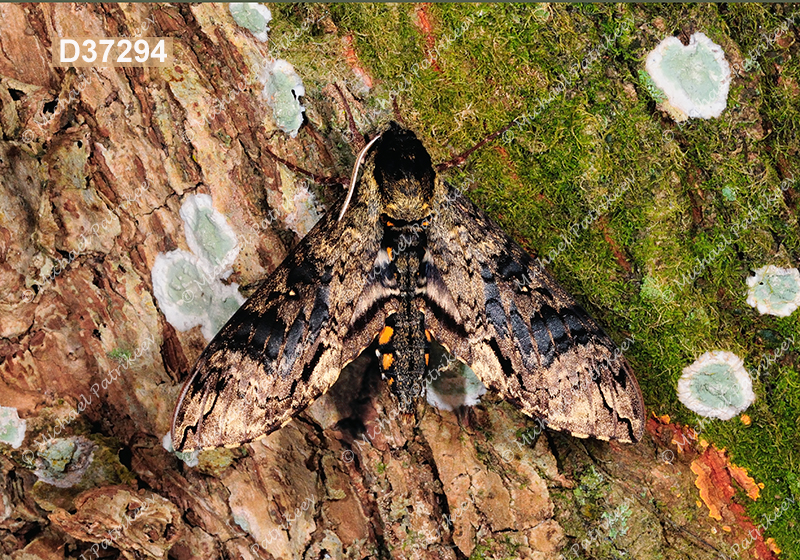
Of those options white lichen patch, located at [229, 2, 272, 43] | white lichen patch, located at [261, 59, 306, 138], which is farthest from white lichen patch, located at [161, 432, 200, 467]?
white lichen patch, located at [229, 2, 272, 43]

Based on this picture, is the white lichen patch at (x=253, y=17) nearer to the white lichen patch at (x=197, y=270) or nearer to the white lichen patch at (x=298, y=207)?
the white lichen patch at (x=298, y=207)

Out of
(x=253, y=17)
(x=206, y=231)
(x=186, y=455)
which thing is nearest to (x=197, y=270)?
(x=206, y=231)

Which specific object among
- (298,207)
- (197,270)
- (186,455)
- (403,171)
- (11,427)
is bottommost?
(11,427)

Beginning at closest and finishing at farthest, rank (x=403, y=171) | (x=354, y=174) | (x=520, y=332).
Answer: (x=354, y=174) → (x=403, y=171) → (x=520, y=332)

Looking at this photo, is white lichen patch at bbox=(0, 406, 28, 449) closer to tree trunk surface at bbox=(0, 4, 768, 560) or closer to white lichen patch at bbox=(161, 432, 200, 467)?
tree trunk surface at bbox=(0, 4, 768, 560)

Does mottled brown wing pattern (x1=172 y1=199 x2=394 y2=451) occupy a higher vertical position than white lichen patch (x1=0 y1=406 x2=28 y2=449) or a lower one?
higher

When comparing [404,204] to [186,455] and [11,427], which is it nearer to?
[186,455]
